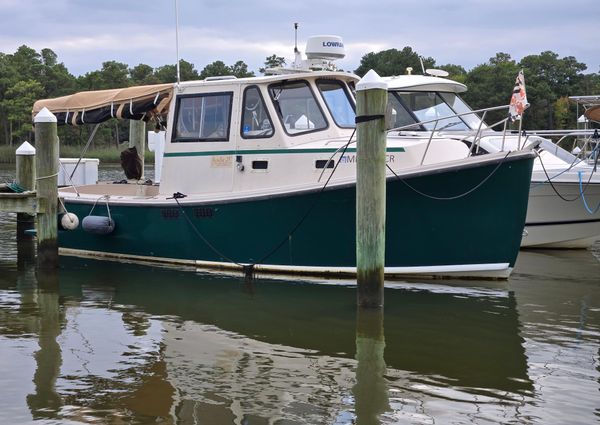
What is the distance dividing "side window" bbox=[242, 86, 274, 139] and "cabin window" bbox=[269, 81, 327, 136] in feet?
0.58

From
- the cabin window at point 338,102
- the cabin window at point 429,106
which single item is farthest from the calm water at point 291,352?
the cabin window at point 429,106

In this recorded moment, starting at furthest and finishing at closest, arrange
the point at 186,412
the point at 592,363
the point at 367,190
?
the point at 367,190, the point at 592,363, the point at 186,412

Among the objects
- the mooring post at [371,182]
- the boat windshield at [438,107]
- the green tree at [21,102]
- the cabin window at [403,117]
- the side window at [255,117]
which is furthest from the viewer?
the green tree at [21,102]

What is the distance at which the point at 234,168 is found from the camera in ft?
38.0

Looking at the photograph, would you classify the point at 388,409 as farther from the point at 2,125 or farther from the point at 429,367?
the point at 2,125

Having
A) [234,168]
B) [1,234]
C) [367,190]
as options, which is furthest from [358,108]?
[1,234]

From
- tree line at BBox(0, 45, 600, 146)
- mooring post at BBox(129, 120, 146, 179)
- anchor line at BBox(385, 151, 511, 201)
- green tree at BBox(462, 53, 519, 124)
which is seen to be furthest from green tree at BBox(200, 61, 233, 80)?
anchor line at BBox(385, 151, 511, 201)

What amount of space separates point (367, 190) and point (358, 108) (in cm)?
92

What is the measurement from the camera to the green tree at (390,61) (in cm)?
4816

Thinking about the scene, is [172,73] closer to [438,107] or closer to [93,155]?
[93,155]

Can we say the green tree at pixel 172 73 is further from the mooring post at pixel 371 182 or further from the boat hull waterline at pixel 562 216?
the mooring post at pixel 371 182

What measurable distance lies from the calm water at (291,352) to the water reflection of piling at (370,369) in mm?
17

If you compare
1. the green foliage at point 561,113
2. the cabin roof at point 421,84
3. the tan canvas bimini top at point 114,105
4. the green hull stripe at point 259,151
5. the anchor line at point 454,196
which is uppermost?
the green foliage at point 561,113

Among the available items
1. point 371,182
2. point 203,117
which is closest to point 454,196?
point 371,182
